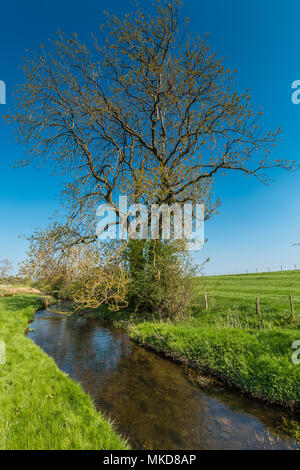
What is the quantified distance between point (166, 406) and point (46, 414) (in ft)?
Result: 11.4

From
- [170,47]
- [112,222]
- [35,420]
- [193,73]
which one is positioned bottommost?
[35,420]

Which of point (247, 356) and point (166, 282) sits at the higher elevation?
point (166, 282)

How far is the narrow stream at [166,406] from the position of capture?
544 centimetres

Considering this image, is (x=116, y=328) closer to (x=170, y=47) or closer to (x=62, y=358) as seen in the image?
(x=62, y=358)

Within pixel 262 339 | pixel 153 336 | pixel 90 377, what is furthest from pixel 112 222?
pixel 262 339

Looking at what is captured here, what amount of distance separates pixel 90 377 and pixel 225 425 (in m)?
5.39

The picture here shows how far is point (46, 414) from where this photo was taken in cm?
550

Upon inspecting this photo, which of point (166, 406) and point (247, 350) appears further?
point (247, 350)

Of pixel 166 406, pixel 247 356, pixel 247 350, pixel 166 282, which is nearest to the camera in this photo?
pixel 166 406

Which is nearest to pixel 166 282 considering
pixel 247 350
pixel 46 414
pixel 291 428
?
pixel 247 350

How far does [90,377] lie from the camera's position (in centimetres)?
911

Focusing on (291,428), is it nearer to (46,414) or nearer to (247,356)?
(247,356)

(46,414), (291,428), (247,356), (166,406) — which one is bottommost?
(166,406)

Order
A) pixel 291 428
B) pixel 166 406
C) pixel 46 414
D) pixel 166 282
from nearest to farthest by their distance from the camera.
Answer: pixel 46 414 → pixel 291 428 → pixel 166 406 → pixel 166 282
